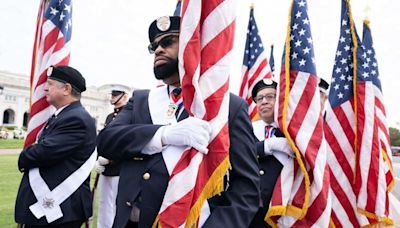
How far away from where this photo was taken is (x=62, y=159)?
331 cm

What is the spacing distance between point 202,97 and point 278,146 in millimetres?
1546

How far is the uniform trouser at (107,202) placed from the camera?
519 cm

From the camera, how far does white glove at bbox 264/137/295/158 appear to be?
10.5ft

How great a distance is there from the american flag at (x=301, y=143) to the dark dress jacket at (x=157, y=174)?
124 centimetres

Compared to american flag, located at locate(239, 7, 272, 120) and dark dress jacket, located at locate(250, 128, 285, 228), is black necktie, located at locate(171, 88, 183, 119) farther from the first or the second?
american flag, located at locate(239, 7, 272, 120)

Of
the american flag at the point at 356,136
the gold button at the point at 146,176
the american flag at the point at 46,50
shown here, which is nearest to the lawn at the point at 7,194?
the american flag at the point at 46,50

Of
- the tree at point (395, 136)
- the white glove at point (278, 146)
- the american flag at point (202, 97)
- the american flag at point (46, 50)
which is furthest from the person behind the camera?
the tree at point (395, 136)

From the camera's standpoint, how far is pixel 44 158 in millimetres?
3160

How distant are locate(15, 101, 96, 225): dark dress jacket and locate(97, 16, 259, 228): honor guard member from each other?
139 centimetres

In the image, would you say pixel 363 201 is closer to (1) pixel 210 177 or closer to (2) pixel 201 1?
(1) pixel 210 177

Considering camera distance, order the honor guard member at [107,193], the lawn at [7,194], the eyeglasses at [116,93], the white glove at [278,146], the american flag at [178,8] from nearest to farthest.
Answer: the white glove at [278,146] → the american flag at [178,8] → the honor guard member at [107,193] → the lawn at [7,194] → the eyeglasses at [116,93]

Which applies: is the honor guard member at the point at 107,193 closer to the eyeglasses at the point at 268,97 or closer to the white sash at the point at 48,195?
the white sash at the point at 48,195

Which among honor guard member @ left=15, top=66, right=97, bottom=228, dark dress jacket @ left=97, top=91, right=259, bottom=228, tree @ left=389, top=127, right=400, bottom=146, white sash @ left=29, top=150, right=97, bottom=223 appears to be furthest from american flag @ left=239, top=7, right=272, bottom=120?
tree @ left=389, top=127, right=400, bottom=146

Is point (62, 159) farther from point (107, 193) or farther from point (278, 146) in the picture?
point (107, 193)
